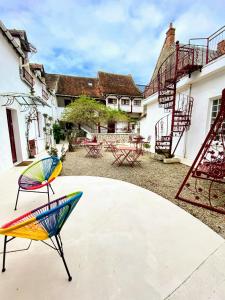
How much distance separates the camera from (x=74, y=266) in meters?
1.54

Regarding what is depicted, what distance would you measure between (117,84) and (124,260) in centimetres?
2018

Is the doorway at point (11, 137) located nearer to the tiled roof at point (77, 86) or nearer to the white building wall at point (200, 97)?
the white building wall at point (200, 97)

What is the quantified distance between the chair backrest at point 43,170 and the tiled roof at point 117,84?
53.6 ft

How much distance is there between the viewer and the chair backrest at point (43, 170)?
290 centimetres

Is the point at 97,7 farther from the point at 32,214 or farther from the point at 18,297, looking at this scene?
the point at 18,297

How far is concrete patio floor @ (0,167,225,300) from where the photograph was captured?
1.32 m

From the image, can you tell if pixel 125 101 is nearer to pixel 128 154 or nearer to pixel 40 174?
pixel 128 154

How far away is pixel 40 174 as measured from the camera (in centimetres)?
301

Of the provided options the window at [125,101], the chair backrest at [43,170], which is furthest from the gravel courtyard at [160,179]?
the window at [125,101]

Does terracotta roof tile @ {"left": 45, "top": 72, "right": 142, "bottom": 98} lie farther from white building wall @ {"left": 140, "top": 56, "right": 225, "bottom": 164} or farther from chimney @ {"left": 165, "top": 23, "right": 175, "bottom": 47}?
white building wall @ {"left": 140, "top": 56, "right": 225, "bottom": 164}

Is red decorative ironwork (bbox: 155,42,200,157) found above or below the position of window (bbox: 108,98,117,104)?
below

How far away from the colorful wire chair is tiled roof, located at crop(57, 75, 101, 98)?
51.7 ft

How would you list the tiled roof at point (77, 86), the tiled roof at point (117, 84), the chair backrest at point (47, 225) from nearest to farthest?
1. the chair backrest at point (47, 225)
2. the tiled roof at point (77, 86)
3. the tiled roof at point (117, 84)

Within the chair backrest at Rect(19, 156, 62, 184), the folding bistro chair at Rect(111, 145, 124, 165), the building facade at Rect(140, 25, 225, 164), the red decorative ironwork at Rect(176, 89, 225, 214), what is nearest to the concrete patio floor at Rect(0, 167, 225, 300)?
the chair backrest at Rect(19, 156, 62, 184)
